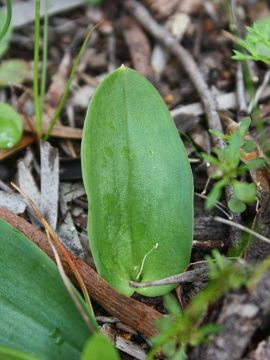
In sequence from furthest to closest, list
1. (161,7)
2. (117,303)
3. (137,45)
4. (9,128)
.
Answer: (161,7) → (137,45) → (9,128) → (117,303)

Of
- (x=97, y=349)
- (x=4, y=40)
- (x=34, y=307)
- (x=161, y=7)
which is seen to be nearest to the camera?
(x=97, y=349)

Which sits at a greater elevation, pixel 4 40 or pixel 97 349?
pixel 4 40

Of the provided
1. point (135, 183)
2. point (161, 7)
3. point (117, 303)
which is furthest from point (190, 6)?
point (117, 303)

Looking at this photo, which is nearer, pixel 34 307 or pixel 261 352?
pixel 261 352

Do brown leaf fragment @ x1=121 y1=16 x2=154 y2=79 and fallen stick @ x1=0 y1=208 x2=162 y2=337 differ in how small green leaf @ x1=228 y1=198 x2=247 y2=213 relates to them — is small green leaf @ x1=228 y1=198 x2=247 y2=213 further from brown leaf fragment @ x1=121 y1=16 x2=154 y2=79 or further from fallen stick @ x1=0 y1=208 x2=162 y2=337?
brown leaf fragment @ x1=121 y1=16 x2=154 y2=79

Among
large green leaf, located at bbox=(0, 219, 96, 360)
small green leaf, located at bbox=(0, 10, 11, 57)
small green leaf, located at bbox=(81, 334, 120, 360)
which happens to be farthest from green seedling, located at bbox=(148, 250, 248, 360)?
small green leaf, located at bbox=(0, 10, 11, 57)

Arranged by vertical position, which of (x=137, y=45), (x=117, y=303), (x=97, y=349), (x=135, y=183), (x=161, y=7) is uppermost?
(x=161, y=7)

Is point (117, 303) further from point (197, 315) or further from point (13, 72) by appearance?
point (13, 72)
